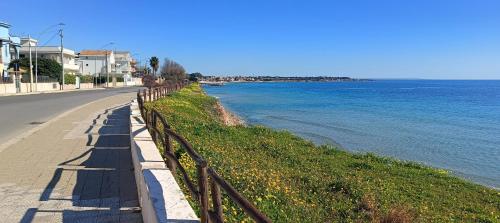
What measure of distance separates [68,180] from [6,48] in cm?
6627

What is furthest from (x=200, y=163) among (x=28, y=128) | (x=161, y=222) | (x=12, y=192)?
(x=28, y=128)

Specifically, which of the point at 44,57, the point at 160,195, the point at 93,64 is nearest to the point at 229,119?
the point at 160,195

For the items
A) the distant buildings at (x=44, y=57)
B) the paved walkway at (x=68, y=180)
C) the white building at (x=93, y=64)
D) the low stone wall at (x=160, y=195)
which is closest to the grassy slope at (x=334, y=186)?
the low stone wall at (x=160, y=195)

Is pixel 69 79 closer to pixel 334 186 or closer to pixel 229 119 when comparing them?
pixel 229 119

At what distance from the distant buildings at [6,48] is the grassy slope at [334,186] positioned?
52.8 m

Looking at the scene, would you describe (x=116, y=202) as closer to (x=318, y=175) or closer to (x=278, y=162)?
Answer: (x=318, y=175)

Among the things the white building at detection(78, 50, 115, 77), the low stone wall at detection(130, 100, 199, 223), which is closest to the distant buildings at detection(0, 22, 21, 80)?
the white building at detection(78, 50, 115, 77)

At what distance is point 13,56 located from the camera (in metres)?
70.7

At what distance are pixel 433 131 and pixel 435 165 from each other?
14209mm

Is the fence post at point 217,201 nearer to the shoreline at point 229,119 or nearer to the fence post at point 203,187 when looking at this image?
the fence post at point 203,187

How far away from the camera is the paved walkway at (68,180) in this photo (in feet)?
19.2

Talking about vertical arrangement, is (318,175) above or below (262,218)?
below

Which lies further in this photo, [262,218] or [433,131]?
[433,131]

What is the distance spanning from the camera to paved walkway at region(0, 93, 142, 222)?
5.86 meters
